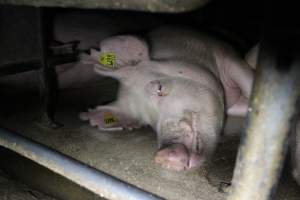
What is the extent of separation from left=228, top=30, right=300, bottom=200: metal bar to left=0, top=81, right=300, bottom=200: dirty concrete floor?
0.62 m

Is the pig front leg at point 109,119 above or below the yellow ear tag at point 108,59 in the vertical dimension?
below

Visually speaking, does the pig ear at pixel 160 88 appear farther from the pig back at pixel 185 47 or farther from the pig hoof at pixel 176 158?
the pig hoof at pixel 176 158

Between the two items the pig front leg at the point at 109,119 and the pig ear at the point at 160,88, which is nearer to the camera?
the pig ear at the point at 160,88

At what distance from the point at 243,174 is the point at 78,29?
181 centimetres

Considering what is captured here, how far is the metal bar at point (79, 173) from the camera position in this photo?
1.04 metres

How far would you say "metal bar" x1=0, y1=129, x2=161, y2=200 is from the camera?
1038mm

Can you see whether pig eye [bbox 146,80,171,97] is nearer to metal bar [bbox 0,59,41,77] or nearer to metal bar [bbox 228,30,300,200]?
metal bar [bbox 0,59,41,77]

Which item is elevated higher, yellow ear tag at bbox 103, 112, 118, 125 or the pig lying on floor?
the pig lying on floor

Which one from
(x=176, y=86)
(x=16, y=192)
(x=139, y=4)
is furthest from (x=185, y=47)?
(x=139, y=4)

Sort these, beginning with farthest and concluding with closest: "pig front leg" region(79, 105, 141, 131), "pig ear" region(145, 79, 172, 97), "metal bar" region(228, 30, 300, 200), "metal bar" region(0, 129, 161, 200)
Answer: "pig front leg" region(79, 105, 141, 131)
"pig ear" region(145, 79, 172, 97)
"metal bar" region(0, 129, 161, 200)
"metal bar" region(228, 30, 300, 200)

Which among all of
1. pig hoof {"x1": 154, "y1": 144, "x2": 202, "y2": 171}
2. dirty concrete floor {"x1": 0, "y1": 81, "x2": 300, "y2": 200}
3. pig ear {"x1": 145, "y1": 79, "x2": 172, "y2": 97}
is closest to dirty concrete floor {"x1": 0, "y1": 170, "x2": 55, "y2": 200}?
dirty concrete floor {"x1": 0, "y1": 81, "x2": 300, "y2": 200}

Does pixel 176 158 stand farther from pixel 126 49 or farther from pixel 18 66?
pixel 18 66

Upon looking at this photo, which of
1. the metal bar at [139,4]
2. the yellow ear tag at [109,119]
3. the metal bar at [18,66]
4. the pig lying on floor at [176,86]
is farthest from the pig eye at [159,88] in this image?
the metal bar at [139,4]

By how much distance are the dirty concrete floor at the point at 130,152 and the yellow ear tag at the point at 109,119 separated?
0.23 feet
